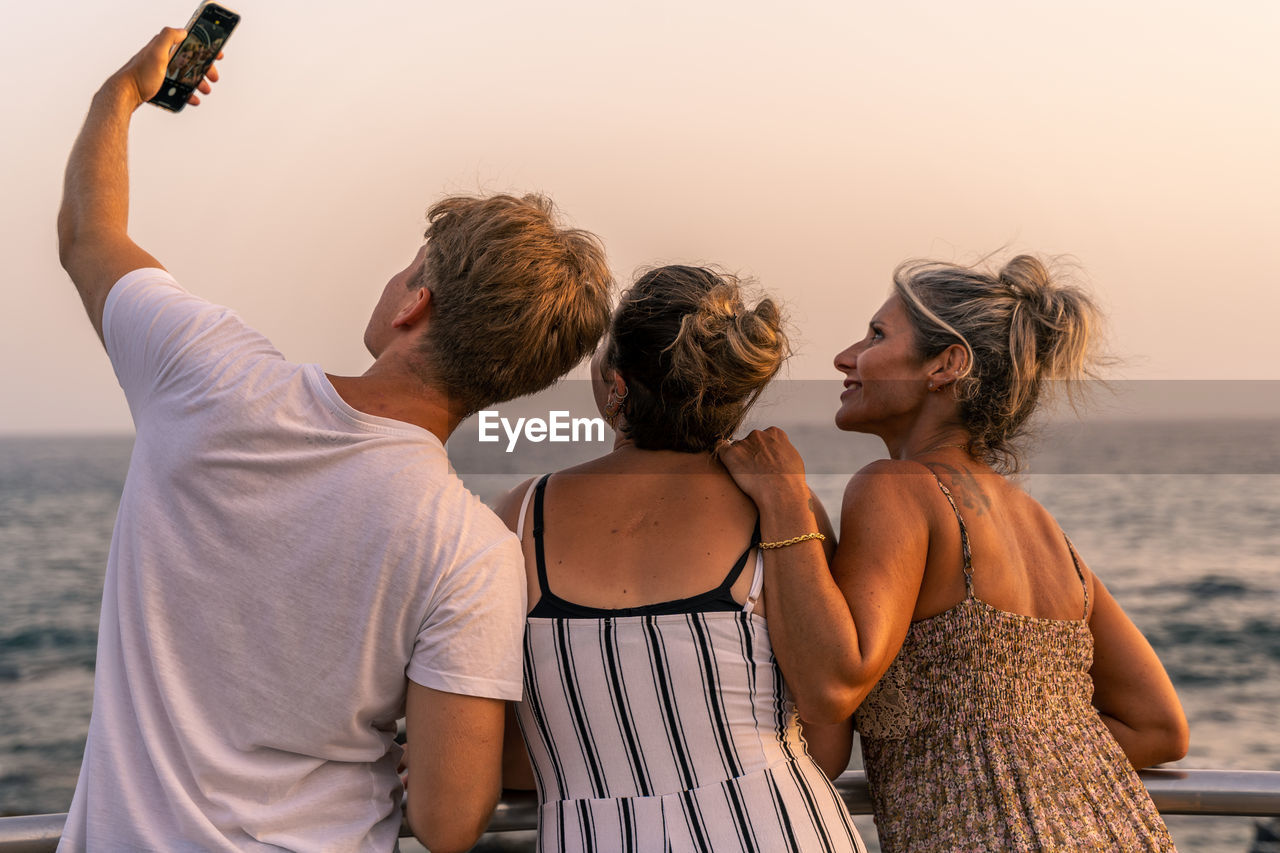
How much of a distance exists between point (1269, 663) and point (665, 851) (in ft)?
61.3

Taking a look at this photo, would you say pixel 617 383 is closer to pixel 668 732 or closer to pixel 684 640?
pixel 684 640

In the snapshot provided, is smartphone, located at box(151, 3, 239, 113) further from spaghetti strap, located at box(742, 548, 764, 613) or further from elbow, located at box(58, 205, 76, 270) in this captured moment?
spaghetti strap, located at box(742, 548, 764, 613)

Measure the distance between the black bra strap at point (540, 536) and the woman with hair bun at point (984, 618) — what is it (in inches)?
11.5

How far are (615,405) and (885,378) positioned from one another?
1.77ft

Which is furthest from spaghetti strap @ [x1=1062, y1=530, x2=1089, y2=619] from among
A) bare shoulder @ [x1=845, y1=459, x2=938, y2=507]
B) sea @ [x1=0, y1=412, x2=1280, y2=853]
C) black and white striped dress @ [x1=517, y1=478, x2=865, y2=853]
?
sea @ [x1=0, y1=412, x2=1280, y2=853]

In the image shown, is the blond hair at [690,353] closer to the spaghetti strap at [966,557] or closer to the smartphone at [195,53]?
the spaghetti strap at [966,557]

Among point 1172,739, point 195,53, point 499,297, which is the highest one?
point 195,53

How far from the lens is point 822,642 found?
4.87 feet

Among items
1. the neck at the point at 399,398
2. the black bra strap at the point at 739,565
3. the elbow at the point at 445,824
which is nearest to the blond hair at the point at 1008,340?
the black bra strap at the point at 739,565

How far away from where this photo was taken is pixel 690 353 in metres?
1.53

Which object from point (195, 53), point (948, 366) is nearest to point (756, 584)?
point (948, 366)

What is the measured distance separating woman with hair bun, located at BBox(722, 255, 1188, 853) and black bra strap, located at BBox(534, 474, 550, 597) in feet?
0.95

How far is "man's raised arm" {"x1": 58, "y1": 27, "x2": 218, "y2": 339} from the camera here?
4.79 ft

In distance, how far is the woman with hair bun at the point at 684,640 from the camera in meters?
1.48
